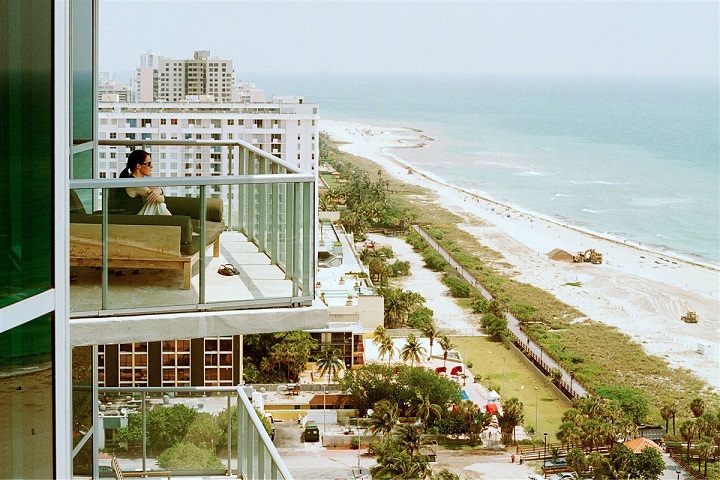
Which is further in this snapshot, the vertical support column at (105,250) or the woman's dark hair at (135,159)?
the woman's dark hair at (135,159)

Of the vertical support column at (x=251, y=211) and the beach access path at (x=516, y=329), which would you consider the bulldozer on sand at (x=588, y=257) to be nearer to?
the beach access path at (x=516, y=329)

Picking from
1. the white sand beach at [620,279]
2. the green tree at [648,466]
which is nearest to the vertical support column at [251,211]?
the green tree at [648,466]

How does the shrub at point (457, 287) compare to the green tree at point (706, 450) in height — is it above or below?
above

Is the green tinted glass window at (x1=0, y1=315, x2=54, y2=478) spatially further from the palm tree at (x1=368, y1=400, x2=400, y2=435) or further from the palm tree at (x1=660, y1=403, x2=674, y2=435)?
the palm tree at (x1=660, y1=403, x2=674, y2=435)

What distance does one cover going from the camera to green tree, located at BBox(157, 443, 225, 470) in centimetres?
307

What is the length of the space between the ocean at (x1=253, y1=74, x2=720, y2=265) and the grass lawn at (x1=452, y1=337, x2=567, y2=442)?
21081 millimetres

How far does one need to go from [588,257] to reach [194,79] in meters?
28.2

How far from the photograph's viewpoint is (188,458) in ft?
10.1

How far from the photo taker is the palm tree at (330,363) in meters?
28.6

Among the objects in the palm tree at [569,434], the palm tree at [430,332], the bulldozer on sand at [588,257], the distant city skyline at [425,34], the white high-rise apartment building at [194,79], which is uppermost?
the distant city skyline at [425,34]

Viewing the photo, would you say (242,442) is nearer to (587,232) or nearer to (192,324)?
(192,324)

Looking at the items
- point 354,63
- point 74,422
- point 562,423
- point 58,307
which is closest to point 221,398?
point 74,422

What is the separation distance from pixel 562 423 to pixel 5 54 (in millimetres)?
26673

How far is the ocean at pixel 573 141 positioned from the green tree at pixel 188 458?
50.4m
